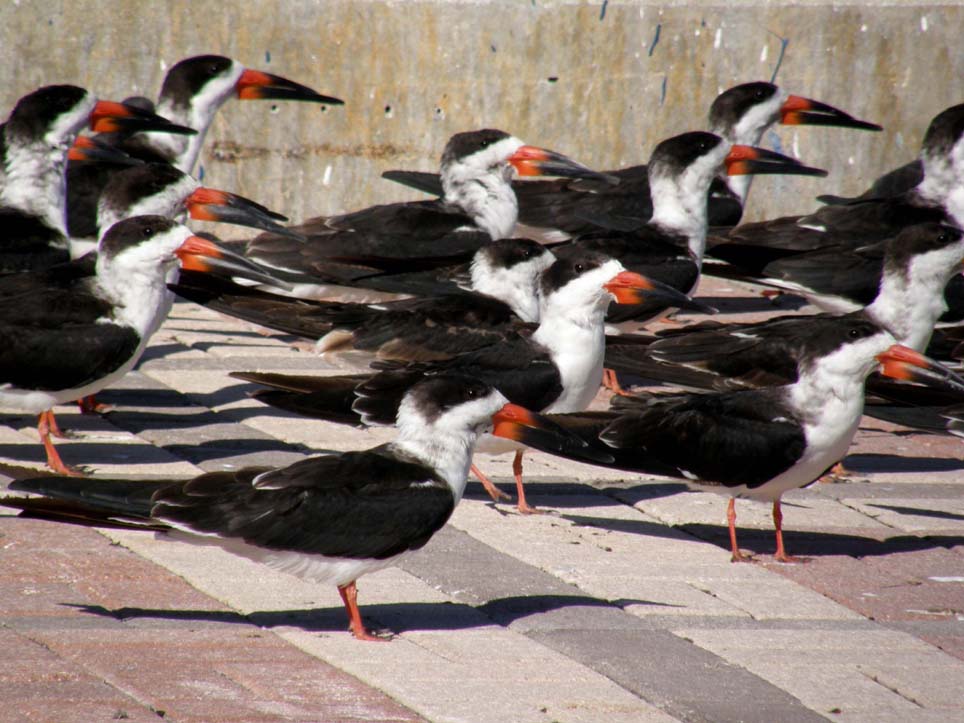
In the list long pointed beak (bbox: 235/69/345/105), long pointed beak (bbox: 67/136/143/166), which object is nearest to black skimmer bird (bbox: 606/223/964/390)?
long pointed beak (bbox: 67/136/143/166)

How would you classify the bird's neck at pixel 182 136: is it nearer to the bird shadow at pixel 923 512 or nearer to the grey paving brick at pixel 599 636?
the grey paving brick at pixel 599 636

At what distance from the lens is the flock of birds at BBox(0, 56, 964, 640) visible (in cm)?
455

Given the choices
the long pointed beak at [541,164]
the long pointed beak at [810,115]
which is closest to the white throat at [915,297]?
the long pointed beak at [541,164]

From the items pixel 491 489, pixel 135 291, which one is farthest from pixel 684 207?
pixel 135 291

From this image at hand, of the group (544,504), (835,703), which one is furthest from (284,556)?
(544,504)

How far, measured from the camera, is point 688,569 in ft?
17.8

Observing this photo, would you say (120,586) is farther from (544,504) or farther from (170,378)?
(170,378)

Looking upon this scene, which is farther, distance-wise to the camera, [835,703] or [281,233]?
[281,233]

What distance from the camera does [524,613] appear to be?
189 inches

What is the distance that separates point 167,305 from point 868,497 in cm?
314

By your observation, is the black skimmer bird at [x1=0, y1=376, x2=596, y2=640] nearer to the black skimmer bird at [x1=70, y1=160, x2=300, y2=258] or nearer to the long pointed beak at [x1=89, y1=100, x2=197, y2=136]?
the black skimmer bird at [x1=70, y1=160, x2=300, y2=258]

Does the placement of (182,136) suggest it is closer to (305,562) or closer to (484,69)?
(484,69)

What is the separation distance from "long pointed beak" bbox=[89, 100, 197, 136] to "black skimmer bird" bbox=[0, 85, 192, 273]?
25 centimetres

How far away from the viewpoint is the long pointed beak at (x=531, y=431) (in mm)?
4801
